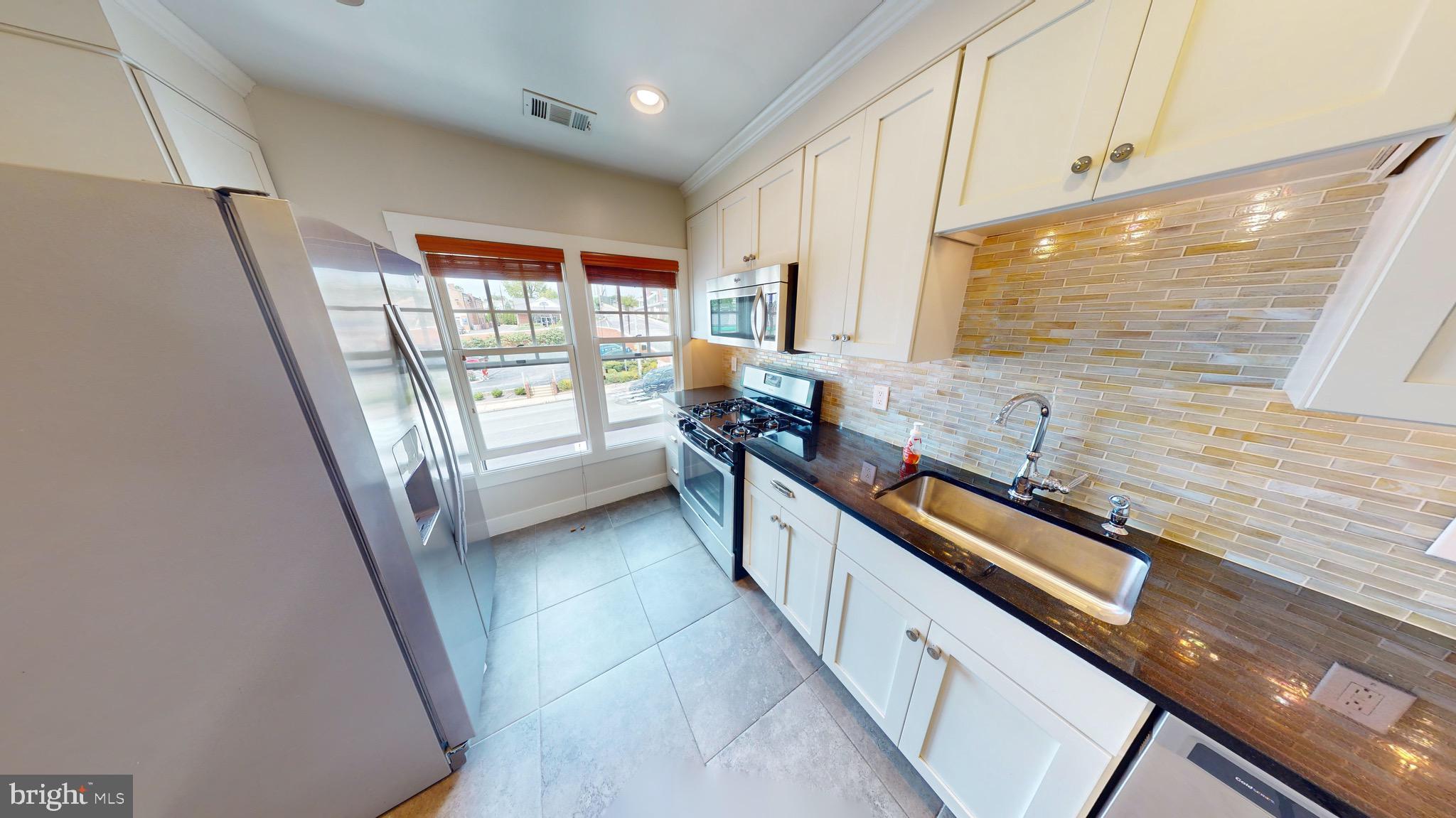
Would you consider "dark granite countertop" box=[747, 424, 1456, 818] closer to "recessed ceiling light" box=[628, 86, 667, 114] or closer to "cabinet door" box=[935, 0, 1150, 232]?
"cabinet door" box=[935, 0, 1150, 232]

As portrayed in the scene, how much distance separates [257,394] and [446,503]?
69cm

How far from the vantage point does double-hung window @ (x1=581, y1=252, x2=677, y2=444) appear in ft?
7.59

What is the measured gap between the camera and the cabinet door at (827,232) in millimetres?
1336

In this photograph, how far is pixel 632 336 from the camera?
2.49 meters

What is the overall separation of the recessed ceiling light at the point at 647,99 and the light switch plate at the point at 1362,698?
8.07ft

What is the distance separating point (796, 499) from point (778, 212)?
1332mm

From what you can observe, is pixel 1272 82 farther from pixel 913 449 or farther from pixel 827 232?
pixel 913 449

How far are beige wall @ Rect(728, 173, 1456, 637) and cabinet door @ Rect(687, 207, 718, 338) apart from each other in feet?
4.68

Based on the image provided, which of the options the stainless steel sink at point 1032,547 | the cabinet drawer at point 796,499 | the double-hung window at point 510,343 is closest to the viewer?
the stainless steel sink at point 1032,547

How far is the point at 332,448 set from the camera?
0.83m

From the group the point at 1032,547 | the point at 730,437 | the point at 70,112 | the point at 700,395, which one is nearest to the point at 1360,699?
the point at 1032,547

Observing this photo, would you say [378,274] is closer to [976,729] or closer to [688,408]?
[688,408]

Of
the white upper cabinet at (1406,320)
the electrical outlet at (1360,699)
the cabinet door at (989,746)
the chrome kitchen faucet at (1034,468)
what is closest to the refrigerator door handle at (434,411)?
the cabinet door at (989,746)

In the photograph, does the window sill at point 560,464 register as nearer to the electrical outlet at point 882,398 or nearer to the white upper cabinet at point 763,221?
the white upper cabinet at point 763,221
